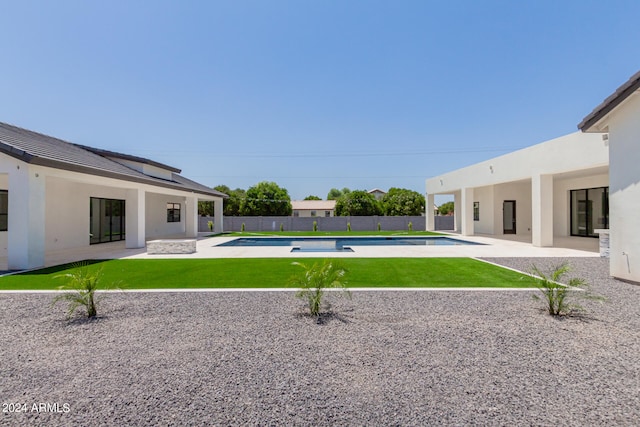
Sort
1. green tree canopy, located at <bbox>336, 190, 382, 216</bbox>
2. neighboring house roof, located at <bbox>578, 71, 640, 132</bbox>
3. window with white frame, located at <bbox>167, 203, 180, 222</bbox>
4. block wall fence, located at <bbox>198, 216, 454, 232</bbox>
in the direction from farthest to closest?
green tree canopy, located at <bbox>336, 190, 382, 216</bbox> → block wall fence, located at <bbox>198, 216, 454, 232</bbox> → window with white frame, located at <bbox>167, 203, 180, 222</bbox> → neighboring house roof, located at <bbox>578, 71, 640, 132</bbox>

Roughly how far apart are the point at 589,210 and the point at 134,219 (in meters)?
24.9

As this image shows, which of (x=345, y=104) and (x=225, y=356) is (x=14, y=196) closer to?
(x=225, y=356)

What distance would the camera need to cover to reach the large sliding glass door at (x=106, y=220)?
1634cm

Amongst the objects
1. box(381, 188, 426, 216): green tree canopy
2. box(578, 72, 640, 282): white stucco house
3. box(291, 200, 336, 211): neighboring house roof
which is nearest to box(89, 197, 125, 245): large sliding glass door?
box(578, 72, 640, 282): white stucco house

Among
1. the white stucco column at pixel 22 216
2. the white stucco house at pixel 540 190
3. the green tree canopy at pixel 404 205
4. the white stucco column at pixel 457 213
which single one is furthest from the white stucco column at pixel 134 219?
the green tree canopy at pixel 404 205

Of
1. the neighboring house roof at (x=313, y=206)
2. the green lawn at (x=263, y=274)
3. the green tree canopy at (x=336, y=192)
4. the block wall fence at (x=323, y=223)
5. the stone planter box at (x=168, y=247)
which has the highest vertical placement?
the green tree canopy at (x=336, y=192)

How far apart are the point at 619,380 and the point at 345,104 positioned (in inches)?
1139

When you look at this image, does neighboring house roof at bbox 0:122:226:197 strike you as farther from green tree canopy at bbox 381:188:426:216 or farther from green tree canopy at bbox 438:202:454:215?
green tree canopy at bbox 438:202:454:215

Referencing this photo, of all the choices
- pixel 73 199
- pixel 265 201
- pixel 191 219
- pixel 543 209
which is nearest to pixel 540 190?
pixel 543 209

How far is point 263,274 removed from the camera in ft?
27.9

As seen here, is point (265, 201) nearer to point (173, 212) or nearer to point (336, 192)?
point (173, 212)

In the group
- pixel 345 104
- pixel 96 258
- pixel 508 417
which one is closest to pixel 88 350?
pixel 508 417

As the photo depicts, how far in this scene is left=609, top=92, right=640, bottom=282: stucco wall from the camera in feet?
22.3

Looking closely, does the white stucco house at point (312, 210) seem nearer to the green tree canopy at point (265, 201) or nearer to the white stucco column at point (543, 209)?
the green tree canopy at point (265, 201)
